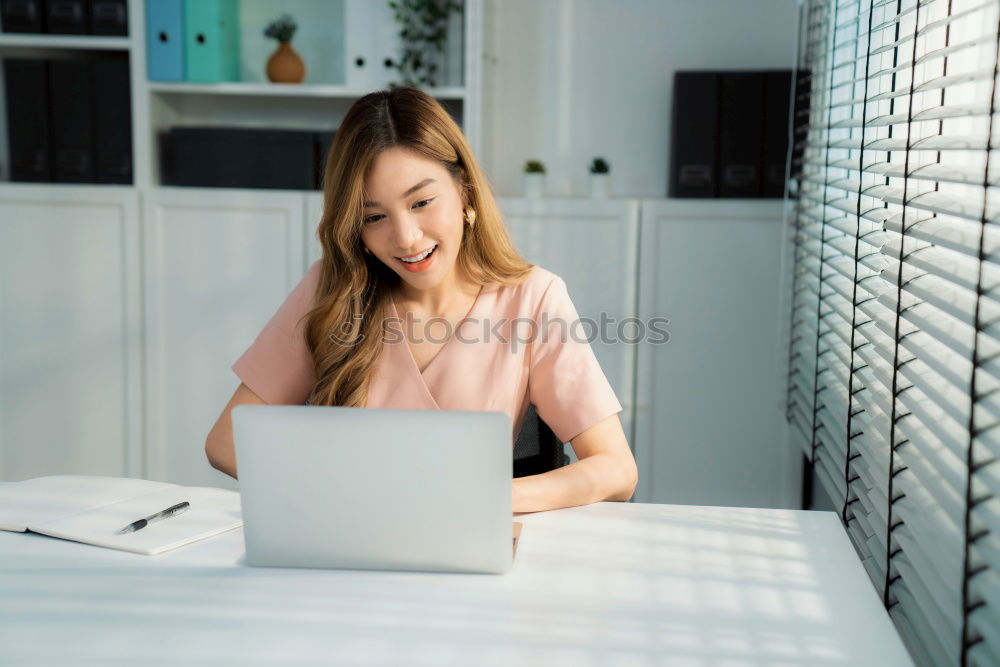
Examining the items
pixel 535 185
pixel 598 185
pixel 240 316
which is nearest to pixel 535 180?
pixel 535 185

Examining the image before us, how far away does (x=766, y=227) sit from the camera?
255 cm

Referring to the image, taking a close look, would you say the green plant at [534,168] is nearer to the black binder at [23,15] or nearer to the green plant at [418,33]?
the green plant at [418,33]

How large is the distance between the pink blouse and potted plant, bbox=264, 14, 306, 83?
3.91 feet

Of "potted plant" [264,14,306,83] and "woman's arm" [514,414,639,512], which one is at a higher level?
"potted plant" [264,14,306,83]

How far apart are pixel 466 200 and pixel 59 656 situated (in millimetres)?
1035

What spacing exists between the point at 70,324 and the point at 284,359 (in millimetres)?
1350

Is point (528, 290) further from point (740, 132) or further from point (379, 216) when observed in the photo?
point (740, 132)

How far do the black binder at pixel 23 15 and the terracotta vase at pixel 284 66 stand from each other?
2.07 feet

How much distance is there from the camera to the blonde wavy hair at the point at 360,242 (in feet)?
5.20

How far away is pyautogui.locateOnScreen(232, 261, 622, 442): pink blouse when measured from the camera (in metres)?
1.66

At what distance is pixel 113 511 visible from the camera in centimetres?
130

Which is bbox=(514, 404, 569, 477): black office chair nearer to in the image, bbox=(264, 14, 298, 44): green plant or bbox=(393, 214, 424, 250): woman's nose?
bbox=(393, 214, 424, 250): woman's nose

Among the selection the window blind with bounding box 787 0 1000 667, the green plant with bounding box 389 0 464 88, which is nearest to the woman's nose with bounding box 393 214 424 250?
the window blind with bounding box 787 0 1000 667

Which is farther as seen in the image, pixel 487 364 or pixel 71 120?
pixel 71 120
